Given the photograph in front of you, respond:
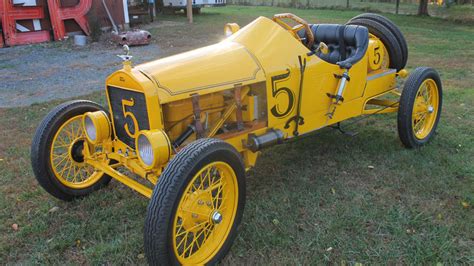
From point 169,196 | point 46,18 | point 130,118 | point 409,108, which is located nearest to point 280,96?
point 130,118

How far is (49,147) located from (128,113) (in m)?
0.79

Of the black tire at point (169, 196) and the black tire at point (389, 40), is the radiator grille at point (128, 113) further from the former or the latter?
the black tire at point (389, 40)

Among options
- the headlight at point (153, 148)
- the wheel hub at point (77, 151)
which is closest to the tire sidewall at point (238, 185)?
the headlight at point (153, 148)

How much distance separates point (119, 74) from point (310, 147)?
8.22 ft

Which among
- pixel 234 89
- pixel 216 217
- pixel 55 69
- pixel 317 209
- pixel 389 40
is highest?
pixel 389 40

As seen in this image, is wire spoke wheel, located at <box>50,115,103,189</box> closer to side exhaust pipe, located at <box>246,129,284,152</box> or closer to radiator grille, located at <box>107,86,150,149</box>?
radiator grille, located at <box>107,86,150,149</box>

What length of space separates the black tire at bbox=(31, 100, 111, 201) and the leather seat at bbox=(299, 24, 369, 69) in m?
2.42

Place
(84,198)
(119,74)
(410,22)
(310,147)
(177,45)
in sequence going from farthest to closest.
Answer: (410,22), (177,45), (310,147), (84,198), (119,74)

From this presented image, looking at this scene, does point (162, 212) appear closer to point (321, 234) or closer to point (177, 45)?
point (321, 234)

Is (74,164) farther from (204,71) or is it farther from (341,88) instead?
(341,88)

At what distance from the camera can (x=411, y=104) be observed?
4.25 m

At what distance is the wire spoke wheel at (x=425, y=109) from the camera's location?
4555 millimetres

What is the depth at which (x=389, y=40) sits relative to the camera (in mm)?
4668

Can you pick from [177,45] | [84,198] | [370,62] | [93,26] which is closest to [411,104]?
[370,62]
